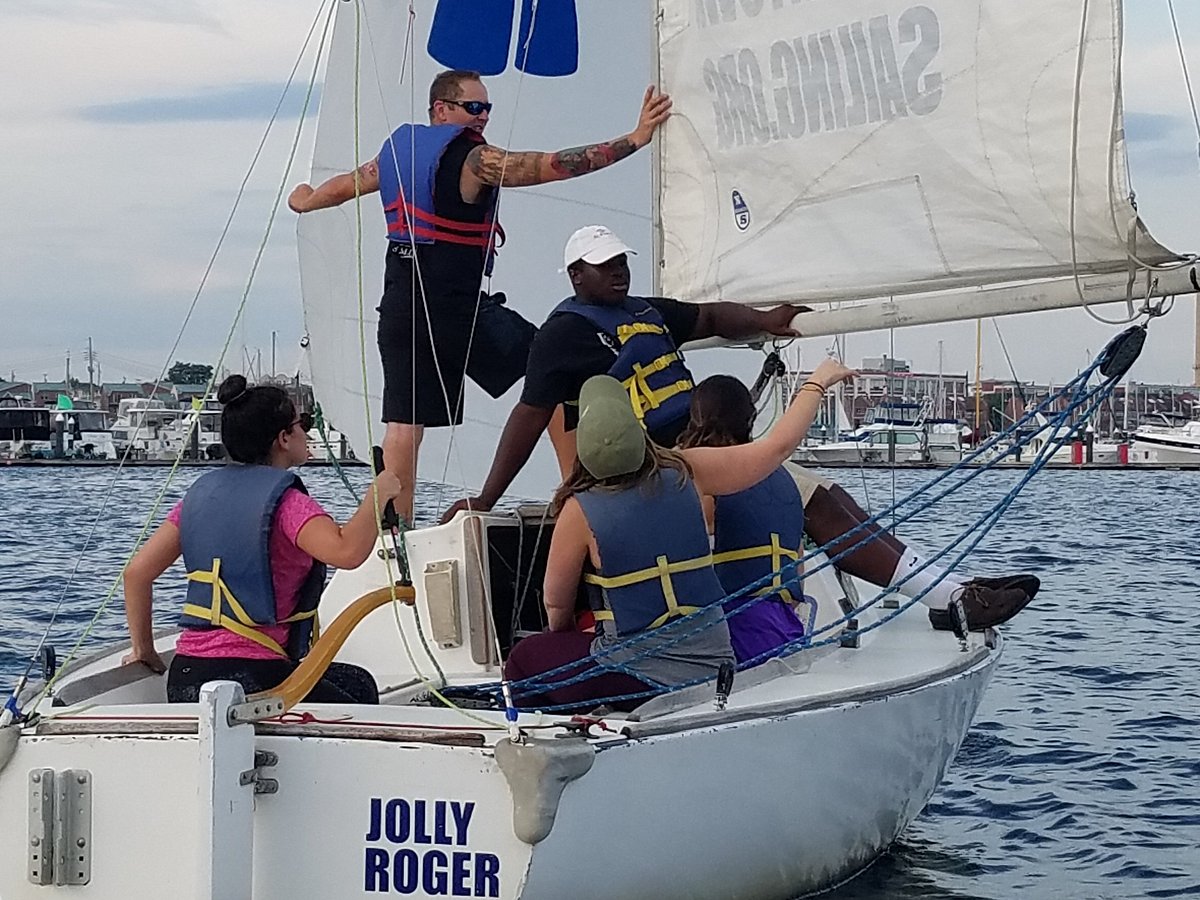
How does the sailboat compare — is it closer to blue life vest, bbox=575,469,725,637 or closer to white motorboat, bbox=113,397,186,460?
blue life vest, bbox=575,469,725,637

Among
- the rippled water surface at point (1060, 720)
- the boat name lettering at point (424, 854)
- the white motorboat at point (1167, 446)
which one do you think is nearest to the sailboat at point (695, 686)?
the boat name lettering at point (424, 854)

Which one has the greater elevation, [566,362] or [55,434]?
[566,362]

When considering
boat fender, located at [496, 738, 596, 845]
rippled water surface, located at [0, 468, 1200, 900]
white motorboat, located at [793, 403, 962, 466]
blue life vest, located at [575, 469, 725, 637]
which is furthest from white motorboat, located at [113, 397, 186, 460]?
boat fender, located at [496, 738, 596, 845]

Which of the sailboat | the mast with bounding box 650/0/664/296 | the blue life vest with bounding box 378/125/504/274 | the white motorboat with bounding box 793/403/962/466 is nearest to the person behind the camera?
the sailboat

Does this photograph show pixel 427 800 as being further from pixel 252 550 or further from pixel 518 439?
pixel 518 439

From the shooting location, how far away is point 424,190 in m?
6.13

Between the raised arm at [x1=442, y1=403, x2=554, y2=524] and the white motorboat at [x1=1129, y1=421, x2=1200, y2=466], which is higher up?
the raised arm at [x1=442, y1=403, x2=554, y2=524]

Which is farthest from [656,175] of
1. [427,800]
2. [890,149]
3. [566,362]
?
[427,800]

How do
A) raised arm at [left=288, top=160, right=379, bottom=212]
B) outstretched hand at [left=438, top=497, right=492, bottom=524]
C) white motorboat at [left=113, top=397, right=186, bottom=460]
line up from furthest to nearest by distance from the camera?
1. white motorboat at [left=113, top=397, right=186, bottom=460]
2. raised arm at [left=288, top=160, right=379, bottom=212]
3. outstretched hand at [left=438, top=497, right=492, bottom=524]

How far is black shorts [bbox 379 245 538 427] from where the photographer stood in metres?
6.29

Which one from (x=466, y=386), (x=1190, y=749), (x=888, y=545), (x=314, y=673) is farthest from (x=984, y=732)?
(x=314, y=673)

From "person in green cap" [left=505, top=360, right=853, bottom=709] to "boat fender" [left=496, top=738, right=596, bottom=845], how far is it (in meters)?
0.50

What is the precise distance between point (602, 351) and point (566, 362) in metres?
0.12

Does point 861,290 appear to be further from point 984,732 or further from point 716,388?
point 984,732
